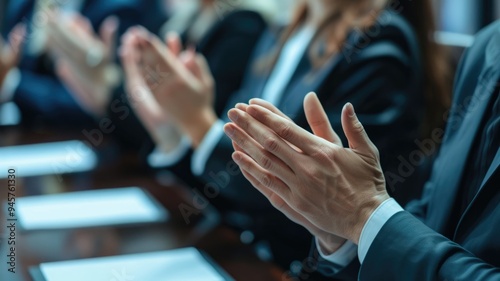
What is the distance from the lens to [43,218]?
5.57ft

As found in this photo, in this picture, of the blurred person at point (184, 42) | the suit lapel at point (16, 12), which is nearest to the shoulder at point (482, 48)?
the blurred person at point (184, 42)

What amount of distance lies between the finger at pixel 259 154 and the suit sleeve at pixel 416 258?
5.3 inches

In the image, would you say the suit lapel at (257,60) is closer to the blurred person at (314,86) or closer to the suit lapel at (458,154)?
the blurred person at (314,86)

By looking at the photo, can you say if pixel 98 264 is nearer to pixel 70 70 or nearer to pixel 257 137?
pixel 257 137

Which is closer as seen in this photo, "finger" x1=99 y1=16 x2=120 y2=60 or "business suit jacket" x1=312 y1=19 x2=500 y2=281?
"business suit jacket" x1=312 y1=19 x2=500 y2=281

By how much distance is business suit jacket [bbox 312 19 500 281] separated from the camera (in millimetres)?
943

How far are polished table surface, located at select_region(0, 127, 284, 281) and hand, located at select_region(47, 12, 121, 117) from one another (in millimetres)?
633

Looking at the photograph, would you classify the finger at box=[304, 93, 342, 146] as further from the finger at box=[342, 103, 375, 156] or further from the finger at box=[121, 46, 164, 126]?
the finger at box=[121, 46, 164, 126]

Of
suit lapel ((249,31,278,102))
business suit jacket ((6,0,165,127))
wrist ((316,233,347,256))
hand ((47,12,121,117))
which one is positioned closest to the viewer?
wrist ((316,233,347,256))

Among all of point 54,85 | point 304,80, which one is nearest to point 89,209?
point 304,80

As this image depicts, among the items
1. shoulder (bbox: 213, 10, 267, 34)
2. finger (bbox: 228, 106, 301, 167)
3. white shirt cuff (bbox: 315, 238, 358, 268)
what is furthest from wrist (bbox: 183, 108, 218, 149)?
finger (bbox: 228, 106, 301, 167)

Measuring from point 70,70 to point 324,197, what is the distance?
1.89 meters

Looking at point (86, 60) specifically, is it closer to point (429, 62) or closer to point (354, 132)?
point (429, 62)

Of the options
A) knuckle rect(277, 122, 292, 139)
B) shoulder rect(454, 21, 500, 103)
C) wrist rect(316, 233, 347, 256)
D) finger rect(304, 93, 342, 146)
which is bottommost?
wrist rect(316, 233, 347, 256)
